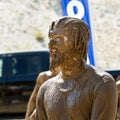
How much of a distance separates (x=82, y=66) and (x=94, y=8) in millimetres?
28336

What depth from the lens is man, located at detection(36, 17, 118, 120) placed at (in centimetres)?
259

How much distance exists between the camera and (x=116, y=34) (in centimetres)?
2873

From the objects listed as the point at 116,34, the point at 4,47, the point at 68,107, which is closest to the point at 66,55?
the point at 68,107

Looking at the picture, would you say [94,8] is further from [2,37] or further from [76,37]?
[76,37]

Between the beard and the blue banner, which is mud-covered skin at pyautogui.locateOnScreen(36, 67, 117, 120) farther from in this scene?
the blue banner

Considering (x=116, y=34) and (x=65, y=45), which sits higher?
(x=65, y=45)

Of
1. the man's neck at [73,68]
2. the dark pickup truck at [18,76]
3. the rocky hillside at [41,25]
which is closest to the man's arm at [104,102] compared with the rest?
the man's neck at [73,68]

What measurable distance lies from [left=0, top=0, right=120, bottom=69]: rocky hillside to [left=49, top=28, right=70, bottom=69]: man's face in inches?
899

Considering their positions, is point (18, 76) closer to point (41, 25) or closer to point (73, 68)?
point (73, 68)

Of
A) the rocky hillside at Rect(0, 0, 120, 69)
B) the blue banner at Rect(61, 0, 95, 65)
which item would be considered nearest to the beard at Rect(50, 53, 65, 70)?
the blue banner at Rect(61, 0, 95, 65)

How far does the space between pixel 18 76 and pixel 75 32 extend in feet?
31.4

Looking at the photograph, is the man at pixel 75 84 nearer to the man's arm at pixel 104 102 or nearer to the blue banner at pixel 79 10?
the man's arm at pixel 104 102

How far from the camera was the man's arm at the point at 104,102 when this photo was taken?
2.58 metres

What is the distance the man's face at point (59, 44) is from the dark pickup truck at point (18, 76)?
9.25m
